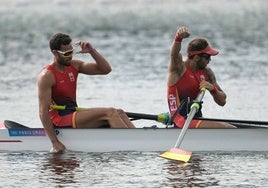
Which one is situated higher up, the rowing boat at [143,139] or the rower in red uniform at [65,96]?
the rower in red uniform at [65,96]

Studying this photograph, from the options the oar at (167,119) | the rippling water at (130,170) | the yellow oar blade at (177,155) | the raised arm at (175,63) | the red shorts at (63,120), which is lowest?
the rippling water at (130,170)

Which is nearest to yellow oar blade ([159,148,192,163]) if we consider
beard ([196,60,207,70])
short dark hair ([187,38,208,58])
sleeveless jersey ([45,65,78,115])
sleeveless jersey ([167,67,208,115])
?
sleeveless jersey ([167,67,208,115])

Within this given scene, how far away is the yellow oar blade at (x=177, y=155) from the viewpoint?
22.1m

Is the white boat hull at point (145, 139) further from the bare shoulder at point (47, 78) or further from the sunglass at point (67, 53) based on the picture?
the sunglass at point (67, 53)

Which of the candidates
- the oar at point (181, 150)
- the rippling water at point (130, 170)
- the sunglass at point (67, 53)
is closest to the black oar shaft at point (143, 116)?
the rippling water at point (130, 170)

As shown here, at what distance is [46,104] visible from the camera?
2241 centimetres

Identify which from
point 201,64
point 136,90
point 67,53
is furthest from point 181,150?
point 136,90

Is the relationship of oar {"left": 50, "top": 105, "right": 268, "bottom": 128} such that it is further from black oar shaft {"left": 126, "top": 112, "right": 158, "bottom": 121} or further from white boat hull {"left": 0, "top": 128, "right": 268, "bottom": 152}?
white boat hull {"left": 0, "top": 128, "right": 268, "bottom": 152}

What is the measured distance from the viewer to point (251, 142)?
2248 cm

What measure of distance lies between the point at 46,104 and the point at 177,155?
7.78 feet

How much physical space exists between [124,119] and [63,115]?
1.05m

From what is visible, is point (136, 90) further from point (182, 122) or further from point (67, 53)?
point (67, 53)

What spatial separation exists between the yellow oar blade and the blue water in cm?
17

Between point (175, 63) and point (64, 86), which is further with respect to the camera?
point (64, 86)
